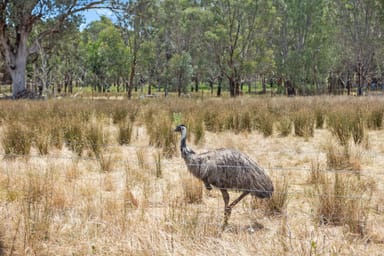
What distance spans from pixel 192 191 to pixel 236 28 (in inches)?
1076

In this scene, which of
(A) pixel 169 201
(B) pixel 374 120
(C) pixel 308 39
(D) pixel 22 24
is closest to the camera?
(A) pixel 169 201

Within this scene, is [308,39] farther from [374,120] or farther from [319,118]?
[374,120]

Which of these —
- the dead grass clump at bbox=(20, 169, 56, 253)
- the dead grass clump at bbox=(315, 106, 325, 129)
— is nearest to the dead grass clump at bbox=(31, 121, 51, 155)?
the dead grass clump at bbox=(20, 169, 56, 253)

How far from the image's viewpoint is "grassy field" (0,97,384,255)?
3.08 meters

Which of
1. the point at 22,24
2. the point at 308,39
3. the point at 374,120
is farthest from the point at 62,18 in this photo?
the point at 308,39

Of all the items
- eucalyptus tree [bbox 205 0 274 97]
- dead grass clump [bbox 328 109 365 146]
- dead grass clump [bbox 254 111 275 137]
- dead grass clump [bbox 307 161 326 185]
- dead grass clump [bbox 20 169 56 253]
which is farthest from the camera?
eucalyptus tree [bbox 205 0 274 97]

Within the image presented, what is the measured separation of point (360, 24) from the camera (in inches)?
1182

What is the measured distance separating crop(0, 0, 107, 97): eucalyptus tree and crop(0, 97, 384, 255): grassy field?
45.6 ft

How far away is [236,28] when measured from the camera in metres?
29.9

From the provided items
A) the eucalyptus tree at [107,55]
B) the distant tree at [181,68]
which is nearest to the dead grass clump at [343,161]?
the distant tree at [181,68]

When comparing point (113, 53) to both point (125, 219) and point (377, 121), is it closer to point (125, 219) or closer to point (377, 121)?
point (377, 121)

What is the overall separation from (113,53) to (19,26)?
22.9 meters

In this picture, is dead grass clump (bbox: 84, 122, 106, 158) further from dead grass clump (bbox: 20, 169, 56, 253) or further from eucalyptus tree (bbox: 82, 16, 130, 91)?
eucalyptus tree (bbox: 82, 16, 130, 91)

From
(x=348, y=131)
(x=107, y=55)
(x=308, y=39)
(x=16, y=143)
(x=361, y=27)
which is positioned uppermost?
(x=361, y=27)
